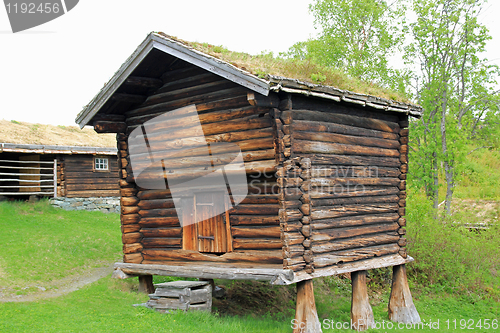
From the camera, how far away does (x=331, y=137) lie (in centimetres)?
872

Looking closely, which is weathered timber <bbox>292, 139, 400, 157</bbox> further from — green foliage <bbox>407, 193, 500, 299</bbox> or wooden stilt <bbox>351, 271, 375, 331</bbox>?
green foliage <bbox>407, 193, 500, 299</bbox>

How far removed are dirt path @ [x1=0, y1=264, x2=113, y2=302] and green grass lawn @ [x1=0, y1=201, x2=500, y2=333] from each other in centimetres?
26

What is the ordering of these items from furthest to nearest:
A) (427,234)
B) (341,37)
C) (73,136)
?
(73,136), (341,37), (427,234)

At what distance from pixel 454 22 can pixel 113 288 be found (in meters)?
18.0

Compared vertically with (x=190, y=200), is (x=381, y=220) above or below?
below

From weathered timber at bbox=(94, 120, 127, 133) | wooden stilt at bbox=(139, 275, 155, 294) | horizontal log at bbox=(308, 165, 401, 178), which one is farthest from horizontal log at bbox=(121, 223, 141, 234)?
horizontal log at bbox=(308, 165, 401, 178)

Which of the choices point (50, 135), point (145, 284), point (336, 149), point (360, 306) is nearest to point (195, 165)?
point (336, 149)

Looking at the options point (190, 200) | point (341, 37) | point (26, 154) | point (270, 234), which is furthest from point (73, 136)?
point (270, 234)

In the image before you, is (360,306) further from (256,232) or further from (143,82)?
Answer: (143,82)

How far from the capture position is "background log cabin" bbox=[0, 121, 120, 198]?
2144cm

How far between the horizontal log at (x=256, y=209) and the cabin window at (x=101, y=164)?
17372 millimetres

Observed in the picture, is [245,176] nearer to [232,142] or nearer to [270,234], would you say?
[232,142]

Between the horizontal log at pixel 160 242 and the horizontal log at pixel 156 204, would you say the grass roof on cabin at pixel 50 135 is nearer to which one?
the horizontal log at pixel 156 204

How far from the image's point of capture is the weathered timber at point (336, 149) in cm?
800
